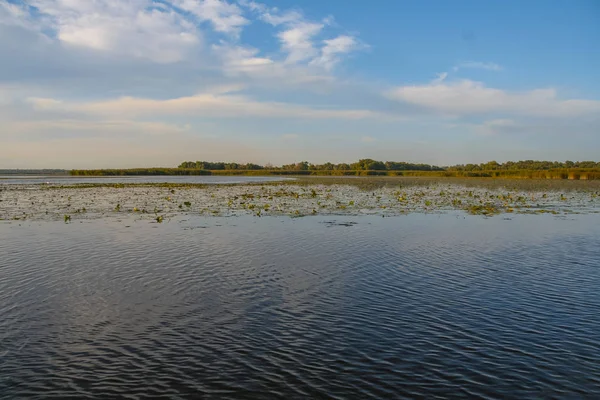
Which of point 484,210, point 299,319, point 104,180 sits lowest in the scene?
point 299,319

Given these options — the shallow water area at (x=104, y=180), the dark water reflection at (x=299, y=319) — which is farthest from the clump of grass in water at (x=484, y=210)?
the shallow water area at (x=104, y=180)

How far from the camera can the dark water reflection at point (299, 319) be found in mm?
7645

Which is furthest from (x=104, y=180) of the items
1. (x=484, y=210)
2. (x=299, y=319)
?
(x=299, y=319)

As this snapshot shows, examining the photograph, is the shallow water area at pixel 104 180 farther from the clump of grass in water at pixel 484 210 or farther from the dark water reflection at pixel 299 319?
the dark water reflection at pixel 299 319

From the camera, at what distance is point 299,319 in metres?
10.7

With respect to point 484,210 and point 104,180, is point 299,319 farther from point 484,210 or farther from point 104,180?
point 104,180

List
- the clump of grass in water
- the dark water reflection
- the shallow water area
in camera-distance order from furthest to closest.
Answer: the shallow water area
the clump of grass in water
the dark water reflection

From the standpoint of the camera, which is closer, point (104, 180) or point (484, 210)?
point (484, 210)

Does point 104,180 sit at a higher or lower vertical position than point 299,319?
higher

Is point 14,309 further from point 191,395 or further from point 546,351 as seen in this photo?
point 546,351

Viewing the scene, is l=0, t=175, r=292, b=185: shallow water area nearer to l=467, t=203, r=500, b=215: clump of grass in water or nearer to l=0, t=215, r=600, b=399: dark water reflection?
l=467, t=203, r=500, b=215: clump of grass in water

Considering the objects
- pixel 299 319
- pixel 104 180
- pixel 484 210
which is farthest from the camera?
pixel 104 180

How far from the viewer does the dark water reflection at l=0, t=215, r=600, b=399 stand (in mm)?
7645

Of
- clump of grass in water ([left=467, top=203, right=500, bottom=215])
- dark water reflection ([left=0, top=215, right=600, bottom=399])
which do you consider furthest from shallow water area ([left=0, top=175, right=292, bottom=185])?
dark water reflection ([left=0, top=215, right=600, bottom=399])
